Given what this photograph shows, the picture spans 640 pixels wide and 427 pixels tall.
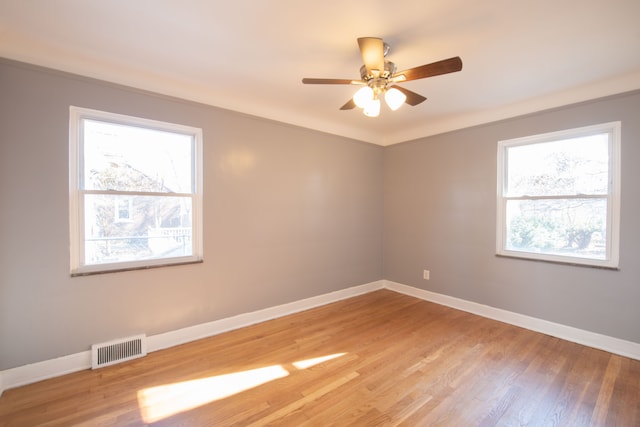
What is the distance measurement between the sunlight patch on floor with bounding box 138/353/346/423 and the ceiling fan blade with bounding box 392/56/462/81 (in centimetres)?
239

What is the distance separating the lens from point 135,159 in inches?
98.3

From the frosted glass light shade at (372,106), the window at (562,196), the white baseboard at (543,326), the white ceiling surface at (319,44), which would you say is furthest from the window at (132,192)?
the window at (562,196)

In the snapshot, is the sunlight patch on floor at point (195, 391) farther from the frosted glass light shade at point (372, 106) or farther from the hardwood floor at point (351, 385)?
the frosted glass light shade at point (372, 106)

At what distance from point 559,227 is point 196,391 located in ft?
12.3

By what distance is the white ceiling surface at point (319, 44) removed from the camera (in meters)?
1.67

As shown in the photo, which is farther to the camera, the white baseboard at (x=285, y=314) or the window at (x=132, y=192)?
the window at (x=132, y=192)

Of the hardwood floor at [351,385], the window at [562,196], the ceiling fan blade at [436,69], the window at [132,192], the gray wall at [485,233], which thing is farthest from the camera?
the window at [562,196]

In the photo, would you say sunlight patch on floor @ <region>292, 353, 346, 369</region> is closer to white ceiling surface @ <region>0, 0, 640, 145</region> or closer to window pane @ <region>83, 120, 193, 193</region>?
window pane @ <region>83, 120, 193, 193</region>

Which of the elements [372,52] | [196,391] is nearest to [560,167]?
[372,52]

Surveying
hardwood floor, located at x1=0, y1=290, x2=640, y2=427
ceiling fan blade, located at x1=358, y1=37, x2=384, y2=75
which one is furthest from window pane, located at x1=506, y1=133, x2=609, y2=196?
ceiling fan blade, located at x1=358, y1=37, x2=384, y2=75

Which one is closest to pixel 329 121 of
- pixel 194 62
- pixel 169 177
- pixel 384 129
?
pixel 384 129

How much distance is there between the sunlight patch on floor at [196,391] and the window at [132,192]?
1085mm

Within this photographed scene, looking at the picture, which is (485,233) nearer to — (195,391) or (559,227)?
(559,227)

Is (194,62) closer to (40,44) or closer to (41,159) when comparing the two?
(40,44)
